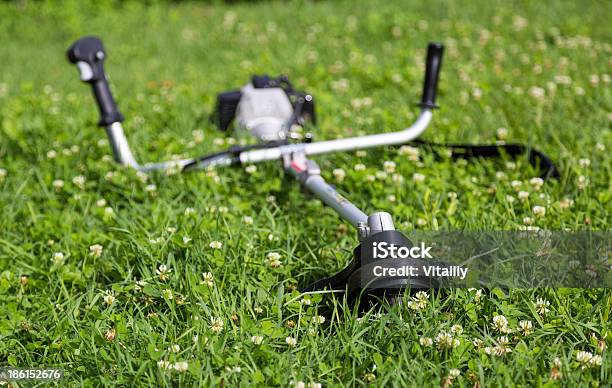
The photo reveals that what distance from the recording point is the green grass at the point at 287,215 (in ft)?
5.99

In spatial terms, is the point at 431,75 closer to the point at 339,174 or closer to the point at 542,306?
the point at 339,174

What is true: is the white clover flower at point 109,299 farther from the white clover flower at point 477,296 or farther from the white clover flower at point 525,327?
the white clover flower at point 525,327

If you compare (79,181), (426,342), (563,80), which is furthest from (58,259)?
(563,80)

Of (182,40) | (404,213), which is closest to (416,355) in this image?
(404,213)

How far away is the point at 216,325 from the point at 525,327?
0.92 metres

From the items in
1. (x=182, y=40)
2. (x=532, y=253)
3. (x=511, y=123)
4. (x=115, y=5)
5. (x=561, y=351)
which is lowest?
(x=561, y=351)

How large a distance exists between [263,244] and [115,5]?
829 cm

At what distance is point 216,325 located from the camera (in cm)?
193

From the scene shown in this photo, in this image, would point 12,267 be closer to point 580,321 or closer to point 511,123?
point 580,321

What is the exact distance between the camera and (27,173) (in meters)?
3.29

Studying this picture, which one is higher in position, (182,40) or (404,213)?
(182,40)

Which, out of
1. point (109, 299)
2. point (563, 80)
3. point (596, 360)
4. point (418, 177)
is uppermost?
point (563, 80)

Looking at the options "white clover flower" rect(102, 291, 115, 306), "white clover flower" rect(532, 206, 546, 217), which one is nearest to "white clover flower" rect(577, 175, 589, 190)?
"white clover flower" rect(532, 206, 546, 217)

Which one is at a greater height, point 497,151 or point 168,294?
point 497,151
